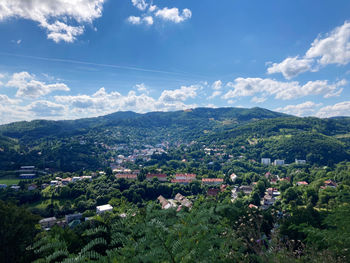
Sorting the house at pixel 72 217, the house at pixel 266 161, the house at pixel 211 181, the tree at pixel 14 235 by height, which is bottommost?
the house at pixel 266 161

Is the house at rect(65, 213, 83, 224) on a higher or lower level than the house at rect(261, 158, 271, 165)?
higher

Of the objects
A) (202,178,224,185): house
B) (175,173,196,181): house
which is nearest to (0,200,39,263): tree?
(202,178,224,185): house

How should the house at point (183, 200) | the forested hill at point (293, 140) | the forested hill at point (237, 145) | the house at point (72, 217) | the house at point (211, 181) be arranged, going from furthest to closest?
the forested hill at point (293, 140) → the forested hill at point (237, 145) → the house at point (211, 181) → the house at point (183, 200) → the house at point (72, 217)

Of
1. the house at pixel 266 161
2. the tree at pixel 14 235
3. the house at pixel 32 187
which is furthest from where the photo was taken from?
the house at pixel 266 161

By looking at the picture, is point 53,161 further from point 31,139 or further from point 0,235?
point 0,235

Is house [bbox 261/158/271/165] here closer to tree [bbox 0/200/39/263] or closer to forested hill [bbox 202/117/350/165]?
forested hill [bbox 202/117/350/165]

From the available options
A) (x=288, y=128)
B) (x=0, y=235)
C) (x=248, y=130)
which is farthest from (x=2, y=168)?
(x=288, y=128)

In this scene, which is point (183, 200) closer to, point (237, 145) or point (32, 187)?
point (32, 187)

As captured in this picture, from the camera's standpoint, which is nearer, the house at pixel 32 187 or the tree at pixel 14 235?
the tree at pixel 14 235

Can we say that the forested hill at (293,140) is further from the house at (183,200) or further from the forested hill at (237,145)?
the house at (183,200)

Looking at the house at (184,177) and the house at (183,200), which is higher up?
the house at (183,200)

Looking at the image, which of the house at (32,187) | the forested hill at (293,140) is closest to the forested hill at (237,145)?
the forested hill at (293,140)
